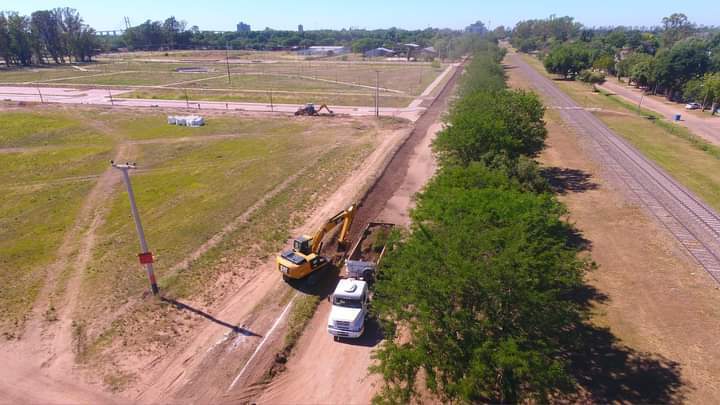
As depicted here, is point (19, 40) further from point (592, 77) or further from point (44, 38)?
point (592, 77)

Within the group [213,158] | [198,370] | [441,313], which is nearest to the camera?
[441,313]

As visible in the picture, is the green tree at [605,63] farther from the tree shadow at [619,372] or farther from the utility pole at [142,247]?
the utility pole at [142,247]

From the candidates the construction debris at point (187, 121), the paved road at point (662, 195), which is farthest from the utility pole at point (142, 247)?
the construction debris at point (187, 121)

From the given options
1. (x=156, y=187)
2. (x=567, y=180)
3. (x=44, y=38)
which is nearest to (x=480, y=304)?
(x=567, y=180)

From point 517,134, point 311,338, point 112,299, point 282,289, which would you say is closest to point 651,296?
point 517,134

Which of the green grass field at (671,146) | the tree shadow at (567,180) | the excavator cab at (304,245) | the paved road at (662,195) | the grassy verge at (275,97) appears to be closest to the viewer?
the excavator cab at (304,245)

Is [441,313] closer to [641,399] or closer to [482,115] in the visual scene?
[641,399]
